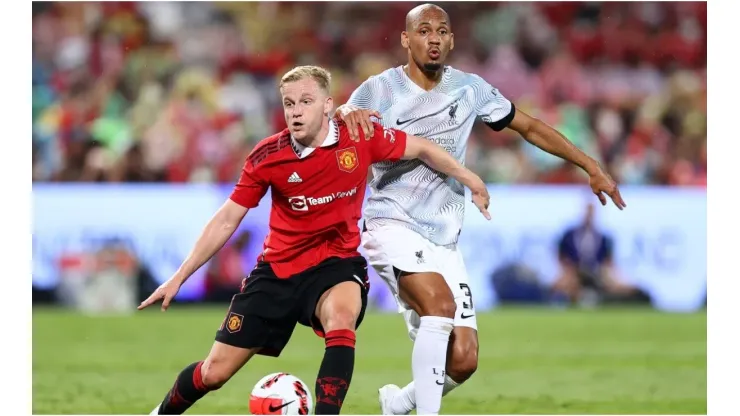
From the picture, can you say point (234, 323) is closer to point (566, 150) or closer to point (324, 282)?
point (324, 282)

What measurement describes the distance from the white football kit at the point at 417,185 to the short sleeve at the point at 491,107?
0.06 meters

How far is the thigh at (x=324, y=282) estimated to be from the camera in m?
6.29

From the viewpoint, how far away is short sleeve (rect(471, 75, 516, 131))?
23.2 feet

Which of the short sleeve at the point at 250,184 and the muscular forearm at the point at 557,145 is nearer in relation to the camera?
Answer: the short sleeve at the point at 250,184

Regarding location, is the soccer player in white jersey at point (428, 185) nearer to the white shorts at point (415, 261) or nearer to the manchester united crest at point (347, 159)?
the white shorts at point (415, 261)

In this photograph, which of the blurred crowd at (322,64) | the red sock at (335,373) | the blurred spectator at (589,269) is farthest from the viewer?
the blurred crowd at (322,64)

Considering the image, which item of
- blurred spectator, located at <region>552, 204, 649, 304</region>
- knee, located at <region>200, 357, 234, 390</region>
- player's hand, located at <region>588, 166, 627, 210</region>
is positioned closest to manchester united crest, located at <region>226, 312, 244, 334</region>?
knee, located at <region>200, 357, 234, 390</region>

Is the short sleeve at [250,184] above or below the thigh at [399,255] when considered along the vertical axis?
above

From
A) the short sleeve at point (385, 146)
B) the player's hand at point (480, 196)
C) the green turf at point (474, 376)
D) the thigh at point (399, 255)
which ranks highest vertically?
the short sleeve at point (385, 146)

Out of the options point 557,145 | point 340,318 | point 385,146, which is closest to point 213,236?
point 340,318

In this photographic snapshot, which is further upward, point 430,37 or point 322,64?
point 322,64

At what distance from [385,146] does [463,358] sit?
1297 millimetres

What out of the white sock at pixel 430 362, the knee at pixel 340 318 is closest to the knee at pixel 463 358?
the white sock at pixel 430 362

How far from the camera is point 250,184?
6340 mm
